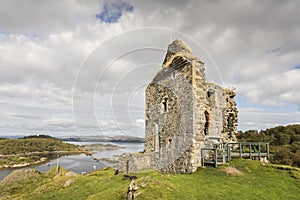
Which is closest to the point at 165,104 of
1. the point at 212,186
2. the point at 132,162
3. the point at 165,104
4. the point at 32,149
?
the point at 165,104

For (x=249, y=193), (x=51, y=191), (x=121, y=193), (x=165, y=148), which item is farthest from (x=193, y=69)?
(x=51, y=191)

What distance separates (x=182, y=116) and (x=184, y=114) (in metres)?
0.31

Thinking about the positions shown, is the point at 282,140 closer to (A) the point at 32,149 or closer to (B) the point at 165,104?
(B) the point at 165,104

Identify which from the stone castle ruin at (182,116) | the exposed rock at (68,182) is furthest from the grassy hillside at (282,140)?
the exposed rock at (68,182)

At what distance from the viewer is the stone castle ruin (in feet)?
43.5

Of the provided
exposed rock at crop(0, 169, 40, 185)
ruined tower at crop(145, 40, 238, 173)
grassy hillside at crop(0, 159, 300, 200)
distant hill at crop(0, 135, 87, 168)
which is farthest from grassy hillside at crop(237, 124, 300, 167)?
distant hill at crop(0, 135, 87, 168)

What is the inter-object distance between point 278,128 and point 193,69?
1084 inches

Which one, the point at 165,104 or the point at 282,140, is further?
the point at 282,140

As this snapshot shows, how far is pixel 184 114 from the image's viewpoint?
46.5 ft

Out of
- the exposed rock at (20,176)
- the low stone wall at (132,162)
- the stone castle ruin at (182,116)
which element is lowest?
the exposed rock at (20,176)

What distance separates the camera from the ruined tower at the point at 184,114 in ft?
43.4

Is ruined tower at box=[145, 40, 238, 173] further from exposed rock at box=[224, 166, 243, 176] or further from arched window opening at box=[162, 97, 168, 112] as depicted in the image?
exposed rock at box=[224, 166, 243, 176]

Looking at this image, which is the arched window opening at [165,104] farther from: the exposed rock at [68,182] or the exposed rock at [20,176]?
the exposed rock at [20,176]

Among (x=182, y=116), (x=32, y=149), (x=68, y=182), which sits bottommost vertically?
(x=32, y=149)
